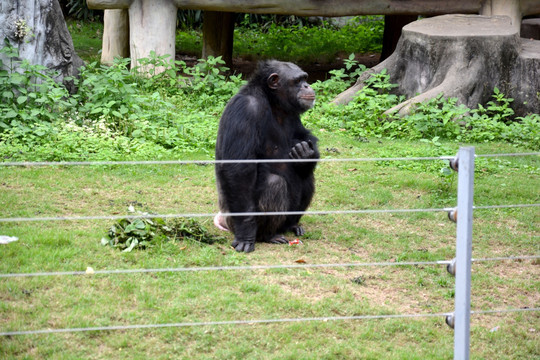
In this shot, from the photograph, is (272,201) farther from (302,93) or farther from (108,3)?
(108,3)

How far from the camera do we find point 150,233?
A: 503cm

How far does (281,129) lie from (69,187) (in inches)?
84.1

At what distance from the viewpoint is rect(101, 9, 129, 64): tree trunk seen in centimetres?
1128

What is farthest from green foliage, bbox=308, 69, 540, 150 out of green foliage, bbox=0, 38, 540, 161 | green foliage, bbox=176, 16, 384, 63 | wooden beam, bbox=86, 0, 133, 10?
green foliage, bbox=176, 16, 384, 63

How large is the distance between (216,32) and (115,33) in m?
1.76

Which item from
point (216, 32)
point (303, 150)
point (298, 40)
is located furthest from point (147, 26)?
point (298, 40)

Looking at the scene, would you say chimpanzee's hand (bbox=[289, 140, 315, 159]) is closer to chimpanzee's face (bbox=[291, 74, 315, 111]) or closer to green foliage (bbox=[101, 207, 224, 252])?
chimpanzee's face (bbox=[291, 74, 315, 111])

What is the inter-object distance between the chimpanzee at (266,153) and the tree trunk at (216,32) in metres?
6.52

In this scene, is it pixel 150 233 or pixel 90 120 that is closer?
pixel 150 233

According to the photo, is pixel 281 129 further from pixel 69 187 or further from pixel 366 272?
pixel 69 187

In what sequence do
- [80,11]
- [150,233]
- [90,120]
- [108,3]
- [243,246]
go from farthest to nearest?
[80,11], [108,3], [90,120], [243,246], [150,233]

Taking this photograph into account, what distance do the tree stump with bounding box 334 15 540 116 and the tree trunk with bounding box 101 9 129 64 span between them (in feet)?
14.1

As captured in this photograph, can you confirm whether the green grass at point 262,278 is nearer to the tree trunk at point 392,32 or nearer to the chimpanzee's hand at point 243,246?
the chimpanzee's hand at point 243,246

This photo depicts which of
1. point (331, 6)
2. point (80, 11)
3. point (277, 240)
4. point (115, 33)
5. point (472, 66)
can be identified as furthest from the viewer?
point (80, 11)
